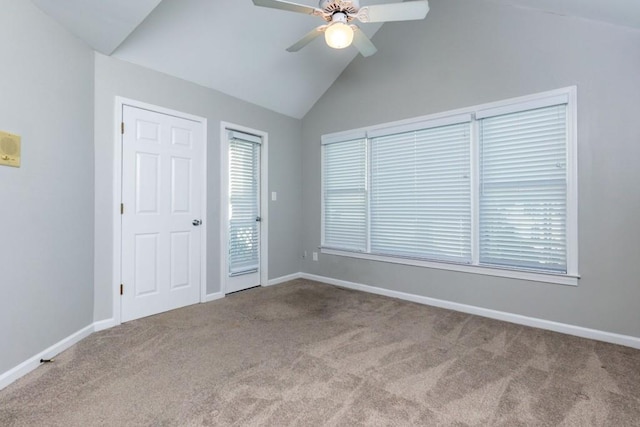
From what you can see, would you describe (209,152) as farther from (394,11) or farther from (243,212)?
(394,11)

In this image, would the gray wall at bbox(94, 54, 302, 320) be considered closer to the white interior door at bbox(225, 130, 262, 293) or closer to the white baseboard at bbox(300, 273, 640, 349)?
the white interior door at bbox(225, 130, 262, 293)

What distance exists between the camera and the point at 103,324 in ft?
9.02

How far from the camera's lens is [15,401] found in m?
1.71

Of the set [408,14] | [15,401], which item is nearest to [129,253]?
[15,401]

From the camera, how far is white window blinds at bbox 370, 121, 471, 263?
3.28 metres

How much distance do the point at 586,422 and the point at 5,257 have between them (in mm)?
3469

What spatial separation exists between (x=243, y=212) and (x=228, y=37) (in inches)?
80.3

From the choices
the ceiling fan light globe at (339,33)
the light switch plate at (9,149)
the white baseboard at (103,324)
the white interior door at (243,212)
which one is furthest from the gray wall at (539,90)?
the light switch plate at (9,149)

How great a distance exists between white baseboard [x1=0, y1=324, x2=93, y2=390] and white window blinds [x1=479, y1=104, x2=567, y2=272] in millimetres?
3772

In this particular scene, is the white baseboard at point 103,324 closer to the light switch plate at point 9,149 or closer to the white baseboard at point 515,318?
the light switch plate at point 9,149

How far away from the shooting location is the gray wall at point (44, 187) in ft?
6.29

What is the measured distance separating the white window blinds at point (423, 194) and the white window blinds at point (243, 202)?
1.62 m

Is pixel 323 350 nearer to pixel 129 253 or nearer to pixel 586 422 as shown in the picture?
pixel 586 422

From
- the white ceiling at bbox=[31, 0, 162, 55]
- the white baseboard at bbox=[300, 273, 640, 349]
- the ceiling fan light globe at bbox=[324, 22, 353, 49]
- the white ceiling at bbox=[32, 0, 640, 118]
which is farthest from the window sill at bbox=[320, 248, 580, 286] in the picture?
the white ceiling at bbox=[31, 0, 162, 55]
